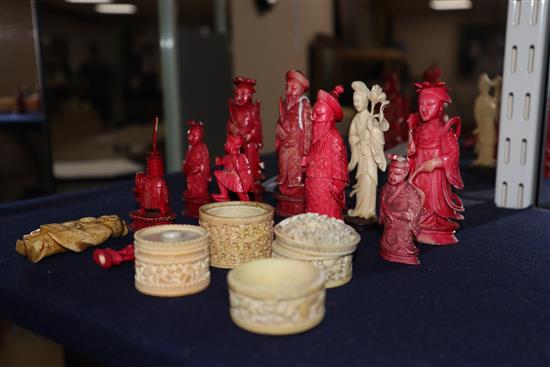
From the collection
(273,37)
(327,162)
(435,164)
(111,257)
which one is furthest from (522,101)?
(273,37)

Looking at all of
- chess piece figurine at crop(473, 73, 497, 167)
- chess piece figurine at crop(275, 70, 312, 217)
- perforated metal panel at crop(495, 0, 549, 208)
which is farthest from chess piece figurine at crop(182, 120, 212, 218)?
chess piece figurine at crop(473, 73, 497, 167)

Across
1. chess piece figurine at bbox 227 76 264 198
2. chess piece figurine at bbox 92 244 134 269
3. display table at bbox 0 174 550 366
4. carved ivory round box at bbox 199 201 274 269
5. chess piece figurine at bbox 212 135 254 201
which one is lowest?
display table at bbox 0 174 550 366

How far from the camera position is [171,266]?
0.84 metres

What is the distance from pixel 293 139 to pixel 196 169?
25 cm

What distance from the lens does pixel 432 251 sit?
3.53 feet

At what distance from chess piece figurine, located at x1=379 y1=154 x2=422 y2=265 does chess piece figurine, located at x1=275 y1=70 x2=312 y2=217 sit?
32cm

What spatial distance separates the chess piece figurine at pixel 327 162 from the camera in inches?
44.3

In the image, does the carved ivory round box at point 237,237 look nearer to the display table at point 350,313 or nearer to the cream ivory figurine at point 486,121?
the display table at point 350,313

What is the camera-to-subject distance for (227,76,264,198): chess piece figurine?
137 centimetres

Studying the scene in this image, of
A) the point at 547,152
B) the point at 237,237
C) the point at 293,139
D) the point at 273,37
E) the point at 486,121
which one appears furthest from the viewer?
the point at 273,37

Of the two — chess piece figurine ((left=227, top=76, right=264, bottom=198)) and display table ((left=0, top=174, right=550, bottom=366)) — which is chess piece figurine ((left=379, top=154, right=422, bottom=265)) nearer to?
display table ((left=0, top=174, right=550, bottom=366))

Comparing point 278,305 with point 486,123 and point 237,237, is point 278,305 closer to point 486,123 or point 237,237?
point 237,237

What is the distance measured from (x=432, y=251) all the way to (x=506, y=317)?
0.31m

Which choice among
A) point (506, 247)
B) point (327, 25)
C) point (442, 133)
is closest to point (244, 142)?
point (442, 133)
